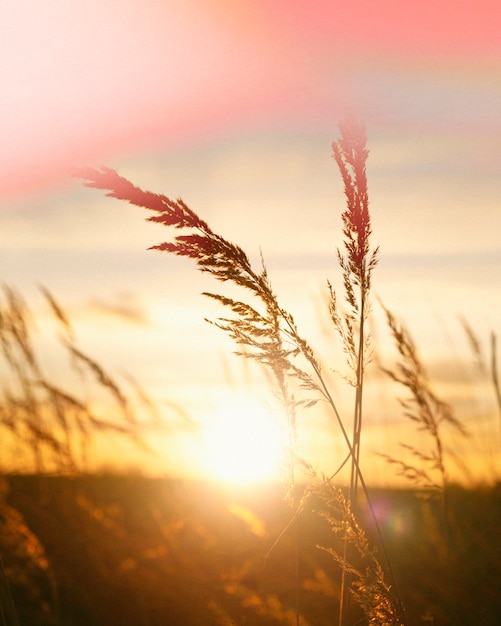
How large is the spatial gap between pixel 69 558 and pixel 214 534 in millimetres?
939

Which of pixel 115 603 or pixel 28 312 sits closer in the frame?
pixel 115 603

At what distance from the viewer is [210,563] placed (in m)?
3.84

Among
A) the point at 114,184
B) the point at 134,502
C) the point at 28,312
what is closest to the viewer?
the point at 114,184

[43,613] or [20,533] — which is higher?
[20,533]

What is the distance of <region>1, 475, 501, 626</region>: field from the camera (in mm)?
3223

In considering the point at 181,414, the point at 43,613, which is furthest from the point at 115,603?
the point at 181,414

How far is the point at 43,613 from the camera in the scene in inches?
142

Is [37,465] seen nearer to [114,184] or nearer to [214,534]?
[214,534]

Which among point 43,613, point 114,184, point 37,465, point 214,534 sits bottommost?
point 43,613

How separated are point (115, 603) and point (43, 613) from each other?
382mm

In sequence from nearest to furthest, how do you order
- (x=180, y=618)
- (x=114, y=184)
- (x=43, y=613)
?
1. (x=114, y=184)
2. (x=180, y=618)
3. (x=43, y=613)

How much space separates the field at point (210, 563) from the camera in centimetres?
322

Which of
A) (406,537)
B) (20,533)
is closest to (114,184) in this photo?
(20,533)

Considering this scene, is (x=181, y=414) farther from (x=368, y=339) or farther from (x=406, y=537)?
(x=368, y=339)
